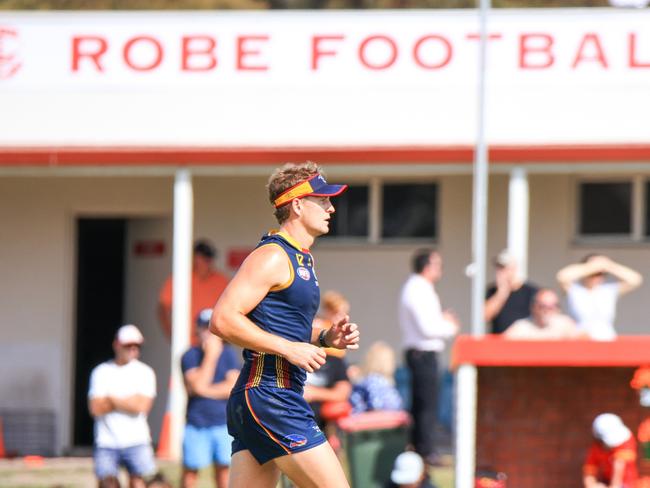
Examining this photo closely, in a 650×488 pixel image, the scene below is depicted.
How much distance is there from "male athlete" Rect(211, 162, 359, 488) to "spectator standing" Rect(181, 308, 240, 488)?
467 centimetres

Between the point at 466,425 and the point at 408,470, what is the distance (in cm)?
89

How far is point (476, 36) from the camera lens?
14953 mm

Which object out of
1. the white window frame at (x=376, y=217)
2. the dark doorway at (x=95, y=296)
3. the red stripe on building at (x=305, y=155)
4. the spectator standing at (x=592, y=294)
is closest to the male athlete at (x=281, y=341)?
the spectator standing at (x=592, y=294)

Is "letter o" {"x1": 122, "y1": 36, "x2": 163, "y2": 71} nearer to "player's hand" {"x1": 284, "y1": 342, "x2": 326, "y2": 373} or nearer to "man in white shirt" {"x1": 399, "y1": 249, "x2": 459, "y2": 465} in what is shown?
"man in white shirt" {"x1": 399, "y1": 249, "x2": 459, "y2": 465}

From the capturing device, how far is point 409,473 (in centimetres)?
1070

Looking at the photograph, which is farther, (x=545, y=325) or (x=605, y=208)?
(x=605, y=208)

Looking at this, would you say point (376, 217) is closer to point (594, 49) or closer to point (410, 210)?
point (410, 210)

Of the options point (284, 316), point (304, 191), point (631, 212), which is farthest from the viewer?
point (631, 212)

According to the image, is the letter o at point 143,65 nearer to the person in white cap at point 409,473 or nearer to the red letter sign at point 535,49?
the red letter sign at point 535,49

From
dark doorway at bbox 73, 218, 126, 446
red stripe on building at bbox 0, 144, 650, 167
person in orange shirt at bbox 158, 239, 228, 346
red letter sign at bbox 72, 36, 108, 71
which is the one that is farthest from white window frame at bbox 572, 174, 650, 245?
red letter sign at bbox 72, 36, 108, 71

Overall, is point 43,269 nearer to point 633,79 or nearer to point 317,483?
point 633,79

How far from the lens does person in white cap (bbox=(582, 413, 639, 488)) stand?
32.0 ft

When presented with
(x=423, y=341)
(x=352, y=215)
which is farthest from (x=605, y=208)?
(x=423, y=341)

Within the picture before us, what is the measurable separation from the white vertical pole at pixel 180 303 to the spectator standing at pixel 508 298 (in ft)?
10.0
